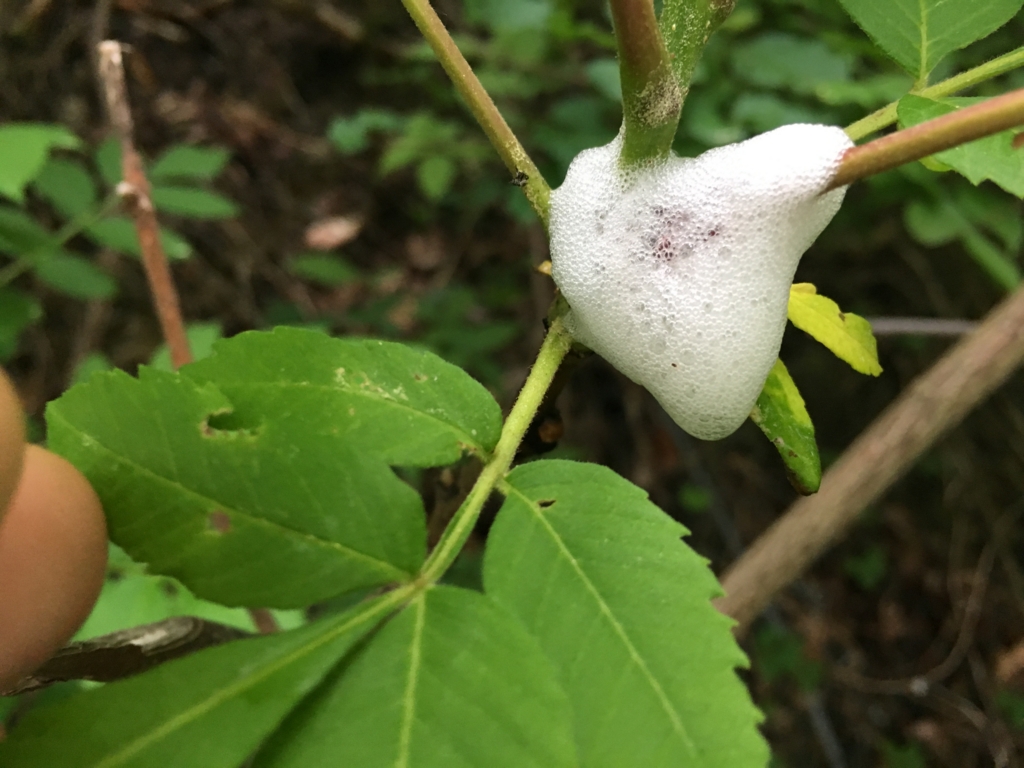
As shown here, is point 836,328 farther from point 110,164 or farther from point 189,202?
point 110,164

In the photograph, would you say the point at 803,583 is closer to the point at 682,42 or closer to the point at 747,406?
the point at 747,406

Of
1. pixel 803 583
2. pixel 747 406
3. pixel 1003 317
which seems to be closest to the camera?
pixel 747 406

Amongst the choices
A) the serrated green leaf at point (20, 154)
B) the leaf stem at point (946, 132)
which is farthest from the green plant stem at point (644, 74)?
the serrated green leaf at point (20, 154)

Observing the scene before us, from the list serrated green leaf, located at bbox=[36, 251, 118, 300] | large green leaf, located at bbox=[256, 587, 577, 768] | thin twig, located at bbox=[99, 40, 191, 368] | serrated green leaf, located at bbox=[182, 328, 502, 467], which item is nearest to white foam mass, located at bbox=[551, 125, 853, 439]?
serrated green leaf, located at bbox=[182, 328, 502, 467]

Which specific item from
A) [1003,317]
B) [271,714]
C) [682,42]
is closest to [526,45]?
[1003,317]

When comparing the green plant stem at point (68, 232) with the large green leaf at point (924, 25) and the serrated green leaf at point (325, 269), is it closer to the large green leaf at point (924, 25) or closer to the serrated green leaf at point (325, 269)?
the serrated green leaf at point (325, 269)

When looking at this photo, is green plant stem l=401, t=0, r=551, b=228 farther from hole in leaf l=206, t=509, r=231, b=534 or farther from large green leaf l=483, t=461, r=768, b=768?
hole in leaf l=206, t=509, r=231, b=534
